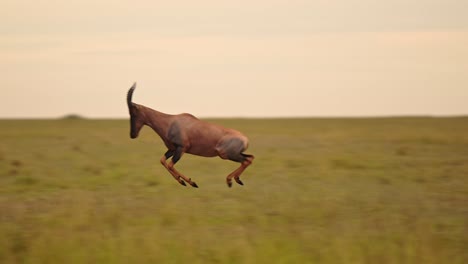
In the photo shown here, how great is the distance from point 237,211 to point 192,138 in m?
6.92

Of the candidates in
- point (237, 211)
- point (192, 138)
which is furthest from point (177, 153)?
point (237, 211)

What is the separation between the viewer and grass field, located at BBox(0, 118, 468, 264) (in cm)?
994

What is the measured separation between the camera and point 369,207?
13352 millimetres

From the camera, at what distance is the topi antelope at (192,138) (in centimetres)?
550

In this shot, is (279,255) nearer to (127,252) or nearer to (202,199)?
(127,252)

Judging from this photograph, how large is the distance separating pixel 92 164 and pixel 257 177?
4.99 metres

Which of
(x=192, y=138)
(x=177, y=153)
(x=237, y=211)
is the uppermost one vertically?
(x=192, y=138)

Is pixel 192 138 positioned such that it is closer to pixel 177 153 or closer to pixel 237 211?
pixel 177 153

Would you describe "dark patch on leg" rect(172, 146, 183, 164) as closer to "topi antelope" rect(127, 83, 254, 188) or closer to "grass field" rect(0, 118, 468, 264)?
"topi antelope" rect(127, 83, 254, 188)

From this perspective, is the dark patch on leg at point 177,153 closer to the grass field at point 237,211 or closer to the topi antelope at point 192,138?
the topi antelope at point 192,138

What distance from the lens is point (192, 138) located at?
559cm

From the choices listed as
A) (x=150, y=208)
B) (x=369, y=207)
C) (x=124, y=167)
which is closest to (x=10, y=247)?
(x=150, y=208)

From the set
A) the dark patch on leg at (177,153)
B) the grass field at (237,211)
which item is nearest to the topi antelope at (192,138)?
the dark patch on leg at (177,153)

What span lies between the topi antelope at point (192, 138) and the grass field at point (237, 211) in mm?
4142
